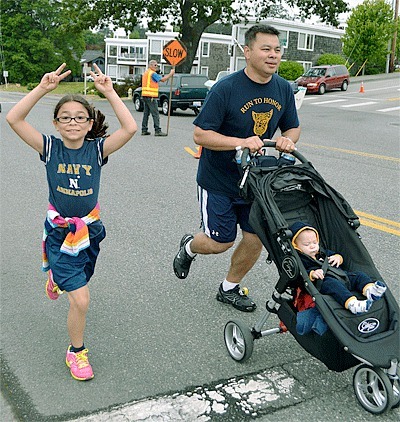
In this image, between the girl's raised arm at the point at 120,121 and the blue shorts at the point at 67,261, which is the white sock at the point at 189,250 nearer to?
the blue shorts at the point at 67,261

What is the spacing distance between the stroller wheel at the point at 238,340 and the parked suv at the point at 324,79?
1274 inches

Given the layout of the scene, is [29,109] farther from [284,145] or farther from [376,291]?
[376,291]

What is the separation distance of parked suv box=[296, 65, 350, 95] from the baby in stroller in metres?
32.4

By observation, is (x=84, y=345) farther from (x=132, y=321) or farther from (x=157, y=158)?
(x=157, y=158)

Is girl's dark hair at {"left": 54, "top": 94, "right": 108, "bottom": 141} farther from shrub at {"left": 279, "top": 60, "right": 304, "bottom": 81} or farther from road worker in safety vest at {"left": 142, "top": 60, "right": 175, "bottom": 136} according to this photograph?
shrub at {"left": 279, "top": 60, "right": 304, "bottom": 81}

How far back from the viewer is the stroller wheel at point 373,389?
9.98 ft

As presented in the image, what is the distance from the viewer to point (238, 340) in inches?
150

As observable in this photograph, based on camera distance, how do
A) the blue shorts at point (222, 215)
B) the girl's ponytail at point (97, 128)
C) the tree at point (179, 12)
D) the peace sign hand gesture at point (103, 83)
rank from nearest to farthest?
1. the peace sign hand gesture at point (103, 83)
2. the girl's ponytail at point (97, 128)
3. the blue shorts at point (222, 215)
4. the tree at point (179, 12)

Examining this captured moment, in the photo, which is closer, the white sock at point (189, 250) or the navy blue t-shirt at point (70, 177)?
the navy blue t-shirt at point (70, 177)

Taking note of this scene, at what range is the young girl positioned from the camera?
11.5 feet

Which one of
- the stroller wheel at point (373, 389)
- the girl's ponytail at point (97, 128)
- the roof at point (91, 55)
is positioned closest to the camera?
the stroller wheel at point (373, 389)

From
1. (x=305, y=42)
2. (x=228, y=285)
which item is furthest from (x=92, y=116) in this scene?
(x=305, y=42)

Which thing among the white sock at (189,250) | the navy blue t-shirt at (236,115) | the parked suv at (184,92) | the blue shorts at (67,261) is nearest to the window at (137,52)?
the parked suv at (184,92)

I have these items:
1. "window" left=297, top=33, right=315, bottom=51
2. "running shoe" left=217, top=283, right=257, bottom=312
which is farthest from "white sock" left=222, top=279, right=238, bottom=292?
"window" left=297, top=33, right=315, bottom=51
